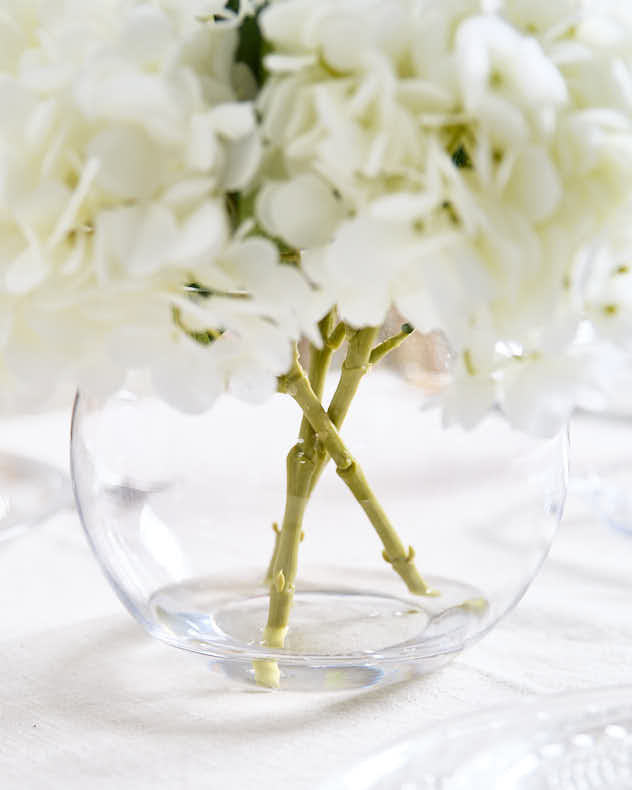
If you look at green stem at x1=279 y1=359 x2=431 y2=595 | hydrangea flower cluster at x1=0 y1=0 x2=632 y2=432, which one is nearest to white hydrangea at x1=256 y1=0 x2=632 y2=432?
hydrangea flower cluster at x1=0 y1=0 x2=632 y2=432

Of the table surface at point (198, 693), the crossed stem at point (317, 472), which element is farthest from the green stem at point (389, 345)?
the table surface at point (198, 693)

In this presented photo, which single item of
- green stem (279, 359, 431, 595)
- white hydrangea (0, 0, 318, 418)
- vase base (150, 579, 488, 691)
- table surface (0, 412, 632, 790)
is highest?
white hydrangea (0, 0, 318, 418)

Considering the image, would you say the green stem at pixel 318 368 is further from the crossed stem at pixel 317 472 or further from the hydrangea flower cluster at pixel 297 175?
the hydrangea flower cluster at pixel 297 175

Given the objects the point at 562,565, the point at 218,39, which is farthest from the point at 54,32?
Result: the point at 562,565

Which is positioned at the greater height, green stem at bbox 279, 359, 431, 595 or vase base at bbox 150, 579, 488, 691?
green stem at bbox 279, 359, 431, 595

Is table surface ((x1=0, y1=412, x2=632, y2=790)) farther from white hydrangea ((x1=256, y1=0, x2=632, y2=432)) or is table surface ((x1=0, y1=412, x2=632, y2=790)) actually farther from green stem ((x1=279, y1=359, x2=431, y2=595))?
white hydrangea ((x1=256, y1=0, x2=632, y2=432))

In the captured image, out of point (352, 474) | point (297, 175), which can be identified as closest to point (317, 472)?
point (352, 474)

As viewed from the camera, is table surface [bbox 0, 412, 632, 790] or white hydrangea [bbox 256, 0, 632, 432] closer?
white hydrangea [bbox 256, 0, 632, 432]
